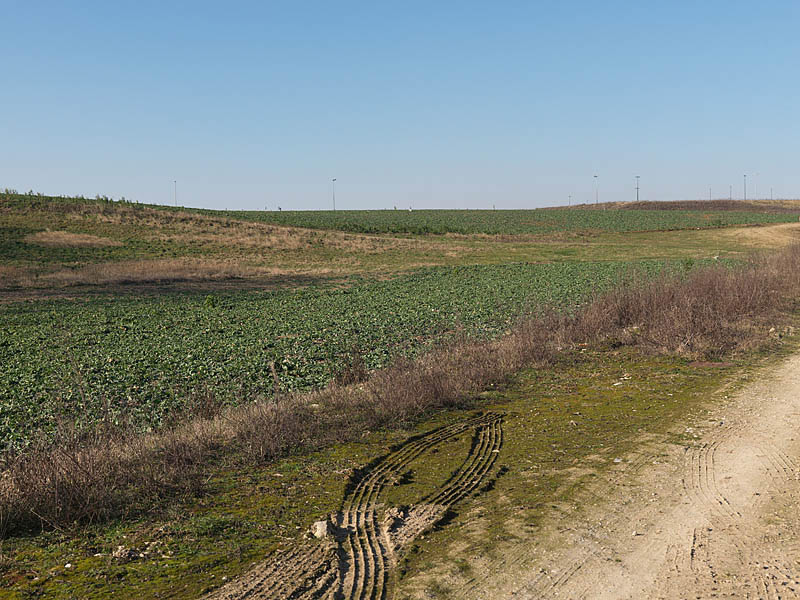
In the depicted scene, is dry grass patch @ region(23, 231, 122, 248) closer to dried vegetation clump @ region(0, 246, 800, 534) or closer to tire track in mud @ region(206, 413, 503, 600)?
dried vegetation clump @ region(0, 246, 800, 534)

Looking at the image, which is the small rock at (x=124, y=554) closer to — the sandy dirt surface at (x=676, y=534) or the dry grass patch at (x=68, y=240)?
the sandy dirt surface at (x=676, y=534)

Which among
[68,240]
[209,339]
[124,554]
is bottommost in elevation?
[209,339]

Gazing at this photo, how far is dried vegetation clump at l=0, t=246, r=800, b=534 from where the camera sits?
23.1ft

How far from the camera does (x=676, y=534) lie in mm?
6336

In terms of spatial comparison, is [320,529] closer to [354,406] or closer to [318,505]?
[318,505]

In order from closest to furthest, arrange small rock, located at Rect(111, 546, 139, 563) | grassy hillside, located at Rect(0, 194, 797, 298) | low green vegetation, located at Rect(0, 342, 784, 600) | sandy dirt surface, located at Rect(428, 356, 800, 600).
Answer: sandy dirt surface, located at Rect(428, 356, 800, 600) < low green vegetation, located at Rect(0, 342, 784, 600) < small rock, located at Rect(111, 546, 139, 563) < grassy hillside, located at Rect(0, 194, 797, 298)

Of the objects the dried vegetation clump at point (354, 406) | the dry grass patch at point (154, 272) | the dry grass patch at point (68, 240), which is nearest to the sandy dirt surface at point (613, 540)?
the dried vegetation clump at point (354, 406)

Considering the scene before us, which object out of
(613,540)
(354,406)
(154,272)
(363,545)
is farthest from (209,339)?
(154,272)

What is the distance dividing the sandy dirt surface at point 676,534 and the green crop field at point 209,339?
19.8ft

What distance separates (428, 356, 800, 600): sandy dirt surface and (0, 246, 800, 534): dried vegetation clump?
3.75 meters

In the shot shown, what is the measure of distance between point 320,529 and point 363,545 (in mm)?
480

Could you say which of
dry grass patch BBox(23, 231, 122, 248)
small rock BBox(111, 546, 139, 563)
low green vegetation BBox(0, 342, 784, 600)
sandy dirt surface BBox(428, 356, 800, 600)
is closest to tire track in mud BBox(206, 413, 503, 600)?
low green vegetation BBox(0, 342, 784, 600)

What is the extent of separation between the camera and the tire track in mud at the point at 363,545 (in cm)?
551

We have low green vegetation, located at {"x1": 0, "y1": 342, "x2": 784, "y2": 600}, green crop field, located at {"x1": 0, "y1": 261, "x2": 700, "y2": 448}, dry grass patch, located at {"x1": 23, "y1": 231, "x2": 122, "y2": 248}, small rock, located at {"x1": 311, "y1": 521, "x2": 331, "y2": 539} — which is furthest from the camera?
dry grass patch, located at {"x1": 23, "y1": 231, "x2": 122, "y2": 248}
